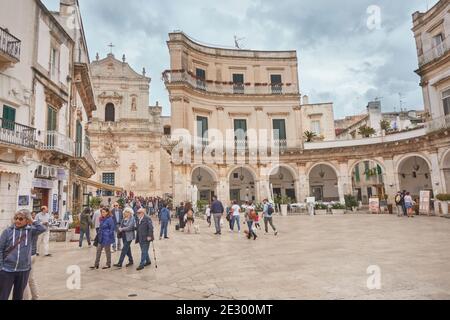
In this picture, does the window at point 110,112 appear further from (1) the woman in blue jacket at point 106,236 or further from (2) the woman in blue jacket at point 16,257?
(2) the woman in blue jacket at point 16,257

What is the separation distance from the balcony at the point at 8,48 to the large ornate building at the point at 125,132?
949 inches

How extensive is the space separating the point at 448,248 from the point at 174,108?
20647 millimetres

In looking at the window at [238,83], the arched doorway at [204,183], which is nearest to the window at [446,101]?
the window at [238,83]

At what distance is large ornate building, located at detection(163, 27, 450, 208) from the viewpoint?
25.0 meters

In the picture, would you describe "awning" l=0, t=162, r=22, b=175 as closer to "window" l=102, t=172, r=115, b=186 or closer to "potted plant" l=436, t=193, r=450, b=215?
"potted plant" l=436, t=193, r=450, b=215

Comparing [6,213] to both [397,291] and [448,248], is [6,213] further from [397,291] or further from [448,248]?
[448,248]

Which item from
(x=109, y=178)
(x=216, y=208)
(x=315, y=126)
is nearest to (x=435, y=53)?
(x=315, y=126)

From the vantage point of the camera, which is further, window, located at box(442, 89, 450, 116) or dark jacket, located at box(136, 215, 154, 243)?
window, located at box(442, 89, 450, 116)

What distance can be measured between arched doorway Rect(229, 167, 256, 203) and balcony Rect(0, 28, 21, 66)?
64.6 feet

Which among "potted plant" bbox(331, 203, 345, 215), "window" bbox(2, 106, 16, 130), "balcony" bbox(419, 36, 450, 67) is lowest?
"potted plant" bbox(331, 203, 345, 215)

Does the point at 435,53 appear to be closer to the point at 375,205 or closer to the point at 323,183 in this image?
the point at 375,205

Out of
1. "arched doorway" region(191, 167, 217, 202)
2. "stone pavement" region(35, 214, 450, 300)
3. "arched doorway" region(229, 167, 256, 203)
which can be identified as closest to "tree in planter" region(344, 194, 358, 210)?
"arched doorway" region(229, 167, 256, 203)

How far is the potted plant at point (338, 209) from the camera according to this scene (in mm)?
23900
